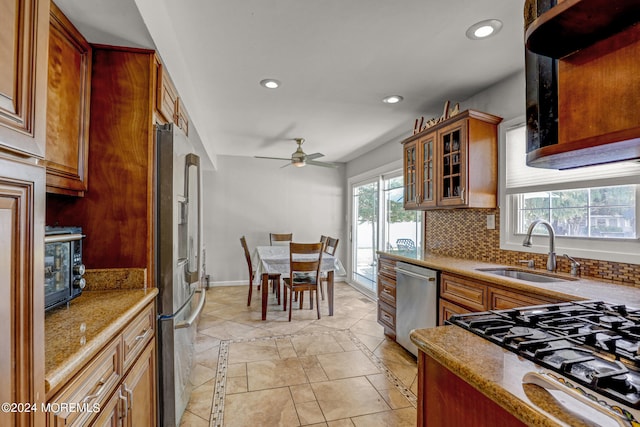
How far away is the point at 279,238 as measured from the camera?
559 cm

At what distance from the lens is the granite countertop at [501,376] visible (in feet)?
1.90

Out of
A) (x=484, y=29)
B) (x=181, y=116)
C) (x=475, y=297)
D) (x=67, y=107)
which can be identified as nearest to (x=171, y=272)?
(x=67, y=107)

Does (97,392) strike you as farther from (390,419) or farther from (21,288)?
(390,419)

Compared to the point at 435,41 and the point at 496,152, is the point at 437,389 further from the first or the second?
the point at 496,152

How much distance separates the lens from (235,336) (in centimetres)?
332

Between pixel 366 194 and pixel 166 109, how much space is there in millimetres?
4043

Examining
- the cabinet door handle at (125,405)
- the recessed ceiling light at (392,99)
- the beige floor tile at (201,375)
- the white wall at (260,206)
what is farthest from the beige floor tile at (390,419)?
the white wall at (260,206)

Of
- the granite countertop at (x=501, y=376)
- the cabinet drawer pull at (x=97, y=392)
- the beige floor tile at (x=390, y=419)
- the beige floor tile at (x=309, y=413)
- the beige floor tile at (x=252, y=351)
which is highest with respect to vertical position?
the granite countertop at (x=501, y=376)

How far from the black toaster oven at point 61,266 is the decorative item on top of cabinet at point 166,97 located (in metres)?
0.86

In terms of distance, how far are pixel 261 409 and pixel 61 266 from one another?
1499mm

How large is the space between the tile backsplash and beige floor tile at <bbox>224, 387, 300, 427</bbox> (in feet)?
6.61

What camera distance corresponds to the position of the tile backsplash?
6.17 ft

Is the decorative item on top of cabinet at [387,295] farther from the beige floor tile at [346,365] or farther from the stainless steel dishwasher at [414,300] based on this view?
the beige floor tile at [346,365]

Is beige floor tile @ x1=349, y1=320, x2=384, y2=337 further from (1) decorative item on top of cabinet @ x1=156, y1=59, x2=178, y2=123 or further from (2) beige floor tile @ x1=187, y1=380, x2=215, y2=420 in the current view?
(1) decorative item on top of cabinet @ x1=156, y1=59, x2=178, y2=123
